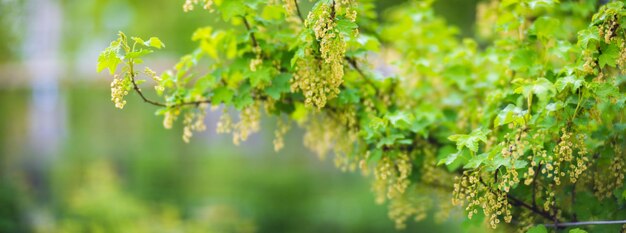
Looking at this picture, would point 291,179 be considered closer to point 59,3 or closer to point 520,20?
point 59,3

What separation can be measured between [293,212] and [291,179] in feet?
2.67

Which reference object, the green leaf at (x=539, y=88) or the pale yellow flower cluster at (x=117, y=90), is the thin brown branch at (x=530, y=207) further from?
the pale yellow flower cluster at (x=117, y=90)

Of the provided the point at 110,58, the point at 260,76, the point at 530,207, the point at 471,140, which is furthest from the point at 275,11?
the point at 530,207

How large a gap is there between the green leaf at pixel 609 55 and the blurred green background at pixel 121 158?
319cm

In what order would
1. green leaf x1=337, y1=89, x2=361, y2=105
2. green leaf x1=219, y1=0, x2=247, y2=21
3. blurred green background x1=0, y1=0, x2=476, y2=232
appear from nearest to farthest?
green leaf x1=219, y1=0, x2=247, y2=21 → green leaf x1=337, y1=89, x2=361, y2=105 → blurred green background x1=0, y1=0, x2=476, y2=232

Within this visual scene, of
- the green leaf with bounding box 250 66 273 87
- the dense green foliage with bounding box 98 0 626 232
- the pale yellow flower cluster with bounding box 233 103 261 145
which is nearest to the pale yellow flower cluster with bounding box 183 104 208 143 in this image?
the dense green foliage with bounding box 98 0 626 232

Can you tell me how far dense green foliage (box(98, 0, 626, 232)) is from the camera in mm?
1583

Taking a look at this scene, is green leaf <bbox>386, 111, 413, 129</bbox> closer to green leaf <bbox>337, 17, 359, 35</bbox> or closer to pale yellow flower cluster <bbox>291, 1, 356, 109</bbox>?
pale yellow flower cluster <bbox>291, 1, 356, 109</bbox>

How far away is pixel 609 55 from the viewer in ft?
5.16

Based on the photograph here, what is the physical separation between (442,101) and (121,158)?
18.4ft

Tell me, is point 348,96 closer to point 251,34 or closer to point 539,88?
point 251,34

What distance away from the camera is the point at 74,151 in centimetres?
727

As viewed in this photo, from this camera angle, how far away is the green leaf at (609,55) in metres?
1.56

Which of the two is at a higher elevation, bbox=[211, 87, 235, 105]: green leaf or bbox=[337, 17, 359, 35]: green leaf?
bbox=[211, 87, 235, 105]: green leaf
